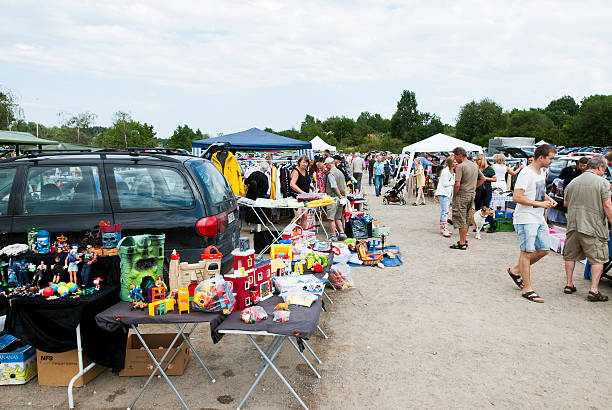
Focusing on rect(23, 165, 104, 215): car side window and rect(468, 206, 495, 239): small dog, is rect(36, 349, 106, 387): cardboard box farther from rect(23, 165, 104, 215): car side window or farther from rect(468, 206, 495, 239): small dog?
rect(468, 206, 495, 239): small dog

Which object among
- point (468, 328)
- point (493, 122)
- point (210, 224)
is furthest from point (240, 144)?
point (493, 122)

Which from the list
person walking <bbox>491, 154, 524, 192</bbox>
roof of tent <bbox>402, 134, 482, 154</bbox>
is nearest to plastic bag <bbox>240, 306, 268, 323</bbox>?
person walking <bbox>491, 154, 524, 192</bbox>

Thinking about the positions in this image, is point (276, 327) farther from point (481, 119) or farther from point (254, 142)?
point (481, 119)

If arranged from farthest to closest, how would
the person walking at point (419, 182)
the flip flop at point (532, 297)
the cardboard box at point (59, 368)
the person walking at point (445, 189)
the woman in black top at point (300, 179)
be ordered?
the person walking at point (419, 182), the person walking at point (445, 189), the woman in black top at point (300, 179), the flip flop at point (532, 297), the cardboard box at point (59, 368)

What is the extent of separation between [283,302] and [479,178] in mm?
6570

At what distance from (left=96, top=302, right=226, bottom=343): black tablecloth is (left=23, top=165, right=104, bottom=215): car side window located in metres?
1.53

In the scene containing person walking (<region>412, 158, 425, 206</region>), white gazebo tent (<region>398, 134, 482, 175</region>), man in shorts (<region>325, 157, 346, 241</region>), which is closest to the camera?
man in shorts (<region>325, 157, 346, 241</region>)

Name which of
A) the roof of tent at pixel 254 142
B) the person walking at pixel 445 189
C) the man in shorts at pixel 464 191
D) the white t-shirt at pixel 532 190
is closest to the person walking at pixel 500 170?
the person walking at pixel 445 189

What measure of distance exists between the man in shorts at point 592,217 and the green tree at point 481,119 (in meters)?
68.7

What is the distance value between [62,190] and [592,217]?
6095mm

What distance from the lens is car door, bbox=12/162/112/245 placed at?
3.97 meters

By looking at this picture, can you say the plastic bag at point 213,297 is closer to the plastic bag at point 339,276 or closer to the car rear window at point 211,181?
the car rear window at point 211,181

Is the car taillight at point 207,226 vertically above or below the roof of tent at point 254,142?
below

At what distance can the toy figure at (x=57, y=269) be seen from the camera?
11.2 ft
